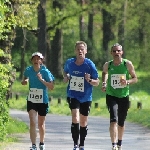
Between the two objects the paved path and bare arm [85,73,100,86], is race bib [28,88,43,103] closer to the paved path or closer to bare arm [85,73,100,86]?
bare arm [85,73,100,86]

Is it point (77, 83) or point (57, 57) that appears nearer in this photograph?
point (77, 83)

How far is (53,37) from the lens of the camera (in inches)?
2121

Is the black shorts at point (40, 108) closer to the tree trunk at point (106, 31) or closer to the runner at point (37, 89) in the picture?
the runner at point (37, 89)

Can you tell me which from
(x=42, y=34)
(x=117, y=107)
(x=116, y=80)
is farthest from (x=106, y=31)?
(x=116, y=80)

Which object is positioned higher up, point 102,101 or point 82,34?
point 82,34

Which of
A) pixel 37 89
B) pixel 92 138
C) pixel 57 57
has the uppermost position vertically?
pixel 57 57

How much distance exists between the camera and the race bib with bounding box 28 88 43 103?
1473 cm

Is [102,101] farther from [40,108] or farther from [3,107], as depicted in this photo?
[40,108]

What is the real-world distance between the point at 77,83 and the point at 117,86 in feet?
2.83

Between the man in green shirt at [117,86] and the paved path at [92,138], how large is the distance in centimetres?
176

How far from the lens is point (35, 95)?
1473 centimetres

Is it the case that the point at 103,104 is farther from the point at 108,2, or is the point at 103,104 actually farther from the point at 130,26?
the point at 130,26

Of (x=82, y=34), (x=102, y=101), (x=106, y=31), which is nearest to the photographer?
(x=102, y=101)

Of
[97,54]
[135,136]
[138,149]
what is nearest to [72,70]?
[138,149]
